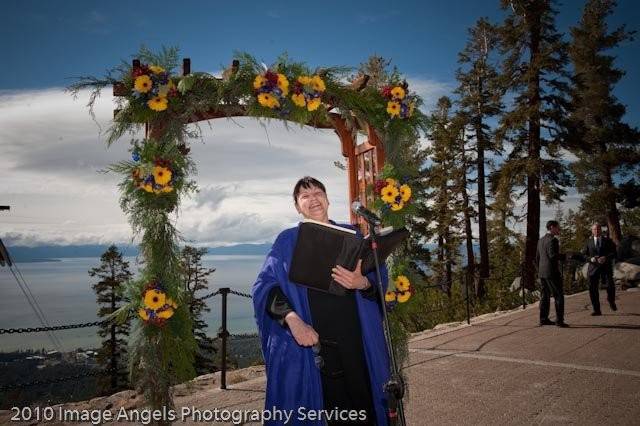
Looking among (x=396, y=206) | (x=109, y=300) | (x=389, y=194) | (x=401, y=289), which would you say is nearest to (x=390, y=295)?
(x=401, y=289)

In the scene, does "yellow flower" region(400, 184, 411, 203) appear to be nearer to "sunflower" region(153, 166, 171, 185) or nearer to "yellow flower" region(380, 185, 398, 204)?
"yellow flower" region(380, 185, 398, 204)

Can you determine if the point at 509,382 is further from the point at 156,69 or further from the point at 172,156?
the point at 156,69

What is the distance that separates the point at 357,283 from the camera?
2.48m

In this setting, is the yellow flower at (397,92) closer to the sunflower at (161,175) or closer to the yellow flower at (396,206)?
the yellow flower at (396,206)

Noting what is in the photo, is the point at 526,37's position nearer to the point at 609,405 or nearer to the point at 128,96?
the point at 609,405

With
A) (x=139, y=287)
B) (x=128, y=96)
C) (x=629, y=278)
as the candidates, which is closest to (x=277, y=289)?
(x=139, y=287)

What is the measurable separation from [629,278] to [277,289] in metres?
18.1

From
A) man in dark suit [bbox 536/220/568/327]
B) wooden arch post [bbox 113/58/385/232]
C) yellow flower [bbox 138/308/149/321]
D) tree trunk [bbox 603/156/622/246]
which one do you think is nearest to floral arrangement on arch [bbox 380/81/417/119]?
wooden arch post [bbox 113/58/385/232]

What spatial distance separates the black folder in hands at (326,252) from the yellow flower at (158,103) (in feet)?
7.83

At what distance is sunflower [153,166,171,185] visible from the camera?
12.5 feet

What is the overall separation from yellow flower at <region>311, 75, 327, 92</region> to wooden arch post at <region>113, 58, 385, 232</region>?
48cm

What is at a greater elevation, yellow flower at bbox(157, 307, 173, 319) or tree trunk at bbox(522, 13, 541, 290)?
tree trunk at bbox(522, 13, 541, 290)

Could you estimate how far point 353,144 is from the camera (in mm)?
5133

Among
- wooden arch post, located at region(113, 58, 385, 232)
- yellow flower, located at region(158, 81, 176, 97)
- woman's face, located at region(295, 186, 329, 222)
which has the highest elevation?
yellow flower, located at region(158, 81, 176, 97)
